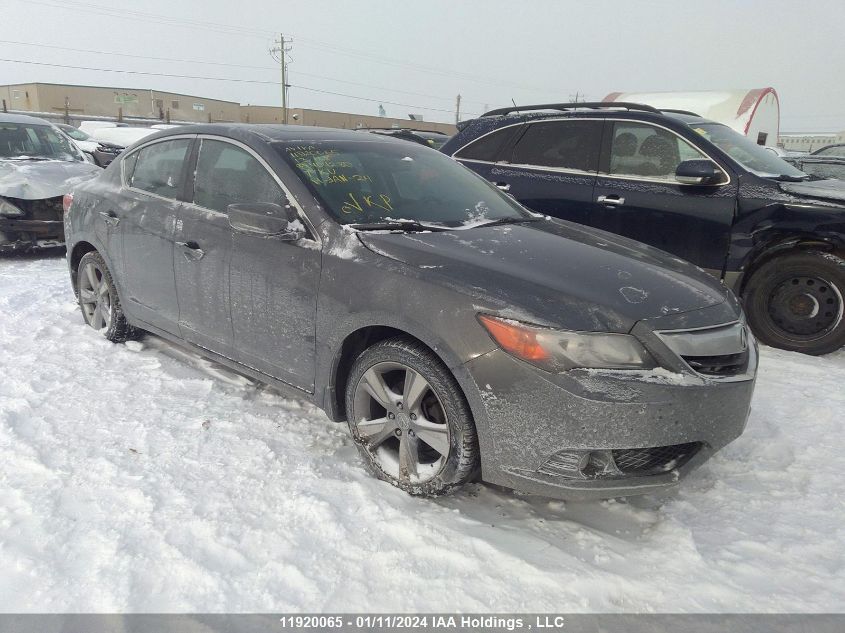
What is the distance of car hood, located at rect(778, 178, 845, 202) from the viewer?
4367mm

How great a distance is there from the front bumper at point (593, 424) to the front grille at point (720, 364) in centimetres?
6

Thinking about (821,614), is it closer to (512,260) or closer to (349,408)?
(512,260)

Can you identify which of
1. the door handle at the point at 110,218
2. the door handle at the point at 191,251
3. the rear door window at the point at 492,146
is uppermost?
the rear door window at the point at 492,146

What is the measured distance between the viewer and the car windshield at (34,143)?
24.5ft

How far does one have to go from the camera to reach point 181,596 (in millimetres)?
1986

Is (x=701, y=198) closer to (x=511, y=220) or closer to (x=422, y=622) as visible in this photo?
(x=511, y=220)

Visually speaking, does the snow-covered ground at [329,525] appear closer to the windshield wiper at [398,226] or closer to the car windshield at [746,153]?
the windshield wiper at [398,226]

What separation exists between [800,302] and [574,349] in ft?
10.9

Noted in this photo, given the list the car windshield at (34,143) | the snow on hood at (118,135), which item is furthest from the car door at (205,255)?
the snow on hood at (118,135)

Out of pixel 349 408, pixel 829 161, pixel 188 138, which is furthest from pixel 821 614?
pixel 829 161

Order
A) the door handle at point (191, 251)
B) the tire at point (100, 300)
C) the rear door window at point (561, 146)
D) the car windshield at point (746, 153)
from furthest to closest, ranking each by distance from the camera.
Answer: the rear door window at point (561, 146) → the car windshield at point (746, 153) → the tire at point (100, 300) → the door handle at point (191, 251)

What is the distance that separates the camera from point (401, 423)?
2.58 m

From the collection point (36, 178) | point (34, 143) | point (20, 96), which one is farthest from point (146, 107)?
point (36, 178)

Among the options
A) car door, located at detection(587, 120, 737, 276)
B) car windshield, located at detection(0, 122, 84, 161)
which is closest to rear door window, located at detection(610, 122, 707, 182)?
car door, located at detection(587, 120, 737, 276)
